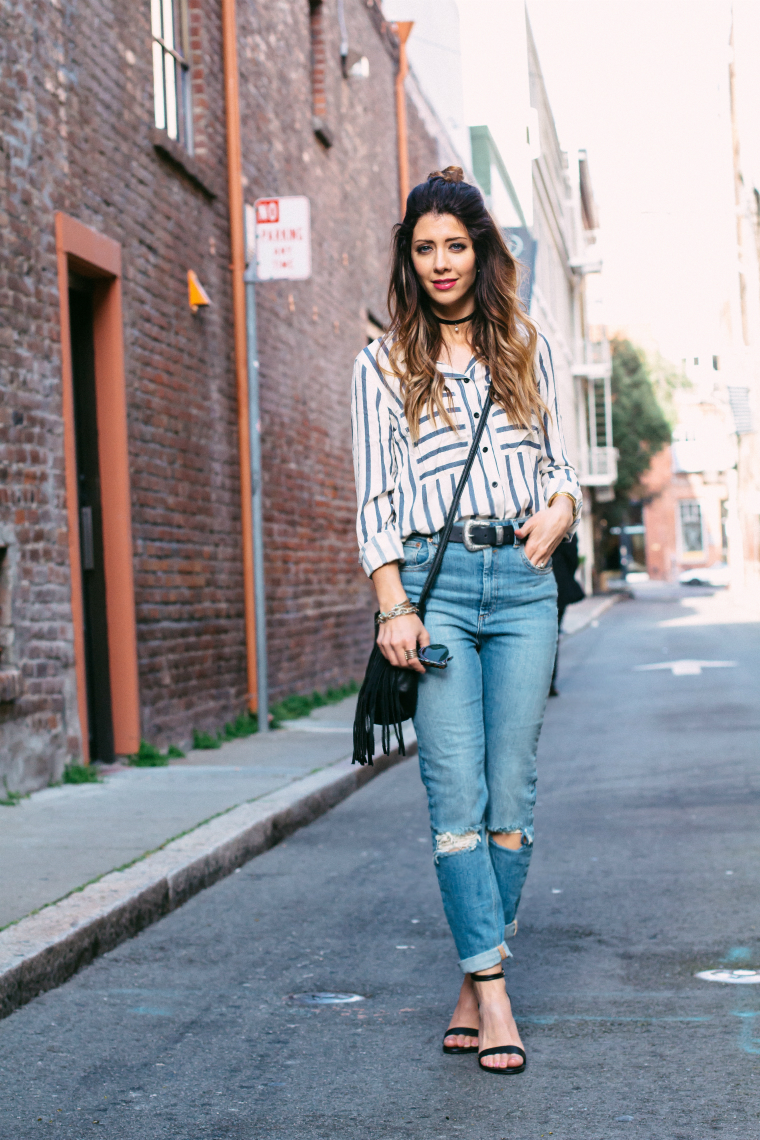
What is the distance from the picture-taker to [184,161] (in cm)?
869

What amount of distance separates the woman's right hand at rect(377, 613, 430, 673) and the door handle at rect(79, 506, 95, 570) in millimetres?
4757

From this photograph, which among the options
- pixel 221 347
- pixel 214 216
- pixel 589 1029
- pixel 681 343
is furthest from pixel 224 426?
pixel 681 343

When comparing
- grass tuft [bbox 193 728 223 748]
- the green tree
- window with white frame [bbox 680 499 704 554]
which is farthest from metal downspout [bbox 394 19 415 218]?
window with white frame [bbox 680 499 704 554]

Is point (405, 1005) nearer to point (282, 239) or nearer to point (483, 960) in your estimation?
point (483, 960)

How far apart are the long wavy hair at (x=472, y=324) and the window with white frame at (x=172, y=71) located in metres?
5.97

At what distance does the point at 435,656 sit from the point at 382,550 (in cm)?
26

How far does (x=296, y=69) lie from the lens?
474 inches

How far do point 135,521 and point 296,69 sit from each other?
5.94 metres

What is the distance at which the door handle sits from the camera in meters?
7.46

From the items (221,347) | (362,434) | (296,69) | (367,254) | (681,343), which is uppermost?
(681,343)

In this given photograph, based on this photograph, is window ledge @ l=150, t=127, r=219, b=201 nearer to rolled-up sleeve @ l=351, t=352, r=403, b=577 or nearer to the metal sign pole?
the metal sign pole

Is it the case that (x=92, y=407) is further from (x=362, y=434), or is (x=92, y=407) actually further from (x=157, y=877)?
(x=362, y=434)

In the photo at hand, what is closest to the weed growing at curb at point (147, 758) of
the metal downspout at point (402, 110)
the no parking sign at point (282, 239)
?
the no parking sign at point (282, 239)

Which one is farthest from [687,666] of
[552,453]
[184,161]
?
[552,453]
